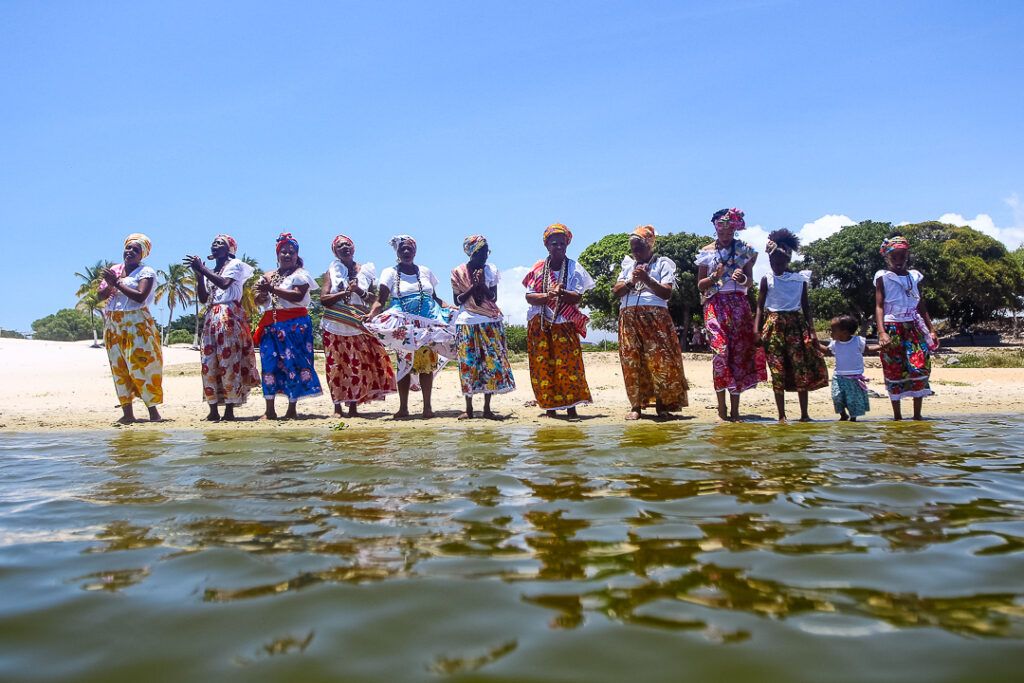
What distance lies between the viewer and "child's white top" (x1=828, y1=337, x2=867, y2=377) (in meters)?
6.86

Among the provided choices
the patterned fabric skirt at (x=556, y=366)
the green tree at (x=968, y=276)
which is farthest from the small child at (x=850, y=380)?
the green tree at (x=968, y=276)

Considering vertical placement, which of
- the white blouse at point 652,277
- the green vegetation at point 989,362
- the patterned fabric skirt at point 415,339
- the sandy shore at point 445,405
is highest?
the white blouse at point 652,277

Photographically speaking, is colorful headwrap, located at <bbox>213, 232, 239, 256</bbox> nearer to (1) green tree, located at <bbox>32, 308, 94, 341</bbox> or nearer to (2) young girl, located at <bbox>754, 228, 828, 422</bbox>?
(2) young girl, located at <bbox>754, 228, 828, 422</bbox>

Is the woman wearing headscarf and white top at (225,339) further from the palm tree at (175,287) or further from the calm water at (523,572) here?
the palm tree at (175,287)

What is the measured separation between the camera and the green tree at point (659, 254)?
33250 mm

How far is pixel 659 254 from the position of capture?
3091 centimetres

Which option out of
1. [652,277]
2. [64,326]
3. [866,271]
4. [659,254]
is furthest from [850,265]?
[64,326]

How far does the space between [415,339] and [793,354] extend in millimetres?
3908

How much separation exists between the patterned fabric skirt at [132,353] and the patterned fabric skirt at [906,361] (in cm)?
768

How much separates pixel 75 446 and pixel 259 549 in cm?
413

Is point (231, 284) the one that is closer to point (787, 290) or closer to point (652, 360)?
point (652, 360)

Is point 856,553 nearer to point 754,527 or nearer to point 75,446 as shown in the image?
point 754,527

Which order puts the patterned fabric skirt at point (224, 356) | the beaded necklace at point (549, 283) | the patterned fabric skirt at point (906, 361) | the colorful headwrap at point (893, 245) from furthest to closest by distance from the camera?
the patterned fabric skirt at point (224, 356) → the beaded necklace at point (549, 283) → the colorful headwrap at point (893, 245) → the patterned fabric skirt at point (906, 361)

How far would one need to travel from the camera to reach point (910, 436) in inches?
207
